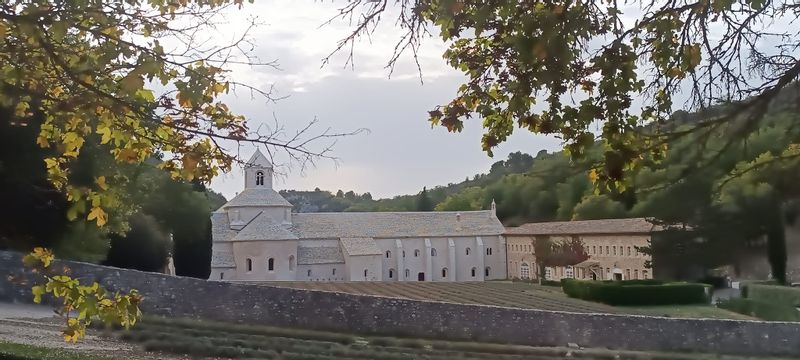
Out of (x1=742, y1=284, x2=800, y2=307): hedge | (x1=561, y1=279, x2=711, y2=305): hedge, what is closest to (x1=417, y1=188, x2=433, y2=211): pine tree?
(x1=561, y1=279, x2=711, y2=305): hedge

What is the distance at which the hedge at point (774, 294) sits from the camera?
56.7ft

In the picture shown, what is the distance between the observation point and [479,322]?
17438 mm

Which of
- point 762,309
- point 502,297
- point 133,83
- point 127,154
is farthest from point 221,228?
point 133,83

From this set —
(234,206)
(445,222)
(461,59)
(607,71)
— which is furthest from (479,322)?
(445,222)

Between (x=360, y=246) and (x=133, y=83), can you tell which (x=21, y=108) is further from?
(x=360, y=246)

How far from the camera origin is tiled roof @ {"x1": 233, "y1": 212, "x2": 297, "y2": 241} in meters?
39.9

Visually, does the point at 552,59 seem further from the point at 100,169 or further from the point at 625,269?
the point at 625,269

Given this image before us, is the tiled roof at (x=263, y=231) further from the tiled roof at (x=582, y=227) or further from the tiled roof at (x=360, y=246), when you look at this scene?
the tiled roof at (x=582, y=227)

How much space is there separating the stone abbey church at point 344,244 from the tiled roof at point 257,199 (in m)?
0.07

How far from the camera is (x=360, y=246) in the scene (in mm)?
44219

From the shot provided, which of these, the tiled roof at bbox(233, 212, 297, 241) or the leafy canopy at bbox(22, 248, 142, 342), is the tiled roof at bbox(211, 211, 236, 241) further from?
the leafy canopy at bbox(22, 248, 142, 342)

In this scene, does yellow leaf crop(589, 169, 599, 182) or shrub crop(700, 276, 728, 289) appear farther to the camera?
shrub crop(700, 276, 728, 289)

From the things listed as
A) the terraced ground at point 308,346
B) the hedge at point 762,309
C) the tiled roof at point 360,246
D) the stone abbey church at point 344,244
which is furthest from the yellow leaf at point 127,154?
the tiled roof at point 360,246

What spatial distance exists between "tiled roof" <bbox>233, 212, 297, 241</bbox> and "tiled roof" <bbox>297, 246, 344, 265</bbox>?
81.0 inches
